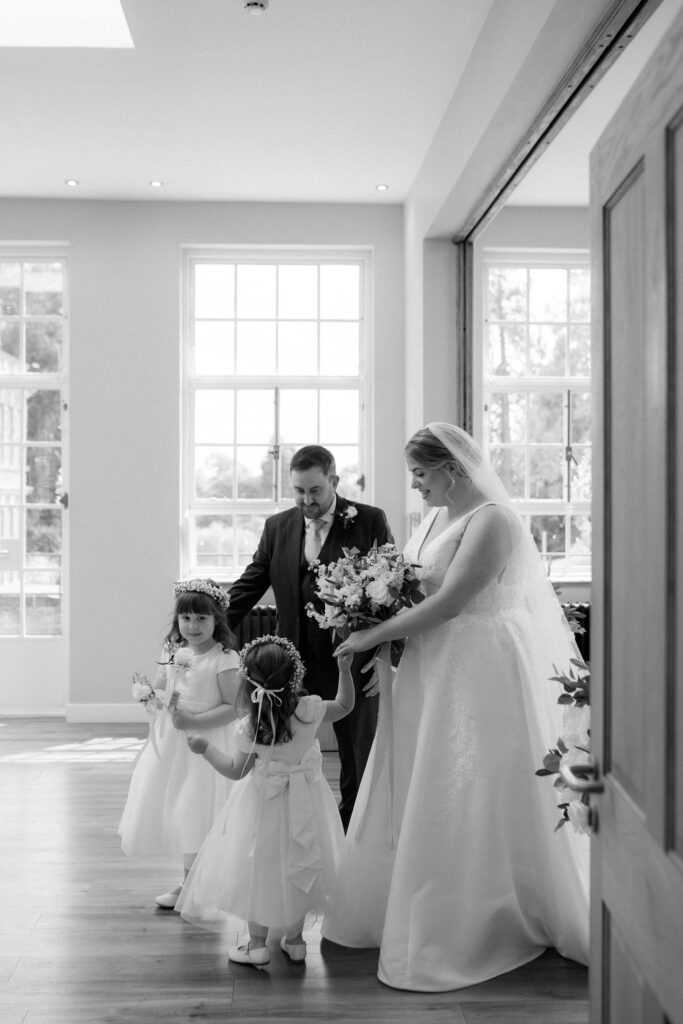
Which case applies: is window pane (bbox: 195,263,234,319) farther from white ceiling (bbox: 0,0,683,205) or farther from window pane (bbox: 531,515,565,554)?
window pane (bbox: 531,515,565,554)

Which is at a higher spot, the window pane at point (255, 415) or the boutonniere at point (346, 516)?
the window pane at point (255, 415)

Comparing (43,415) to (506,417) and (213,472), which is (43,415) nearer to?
(213,472)

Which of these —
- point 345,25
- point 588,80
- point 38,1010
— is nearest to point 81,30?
point 345,25

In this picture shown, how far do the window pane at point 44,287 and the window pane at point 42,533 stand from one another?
4.42 ft

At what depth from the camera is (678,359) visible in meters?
1.25

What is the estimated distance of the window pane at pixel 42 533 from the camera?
6.77 m

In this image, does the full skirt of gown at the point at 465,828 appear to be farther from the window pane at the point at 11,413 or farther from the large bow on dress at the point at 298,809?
the window pane at the point at 11,413

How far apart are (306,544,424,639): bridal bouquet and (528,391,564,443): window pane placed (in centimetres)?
378

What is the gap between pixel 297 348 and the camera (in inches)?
266

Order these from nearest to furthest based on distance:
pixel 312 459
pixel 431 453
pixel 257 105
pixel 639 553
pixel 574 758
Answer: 1. pixel 639 553
2. pixel 574 758
3. pixel 431 453
4. pixel 312 459
5. pixel 257 105

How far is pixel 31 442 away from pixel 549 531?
3.49m

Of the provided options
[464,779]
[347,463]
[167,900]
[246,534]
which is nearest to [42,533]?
[246,534]

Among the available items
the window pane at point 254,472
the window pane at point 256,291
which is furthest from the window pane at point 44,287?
the window pane at point 254,472

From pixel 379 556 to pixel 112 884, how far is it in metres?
1.65
